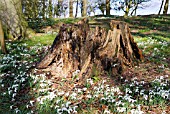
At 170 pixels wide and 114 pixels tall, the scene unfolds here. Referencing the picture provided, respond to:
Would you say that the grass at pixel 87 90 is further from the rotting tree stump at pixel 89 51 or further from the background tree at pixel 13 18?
the background tree at pixel 13 18

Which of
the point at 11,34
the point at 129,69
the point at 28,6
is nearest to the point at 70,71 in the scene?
the point at 129,69

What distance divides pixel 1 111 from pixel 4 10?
6947mm

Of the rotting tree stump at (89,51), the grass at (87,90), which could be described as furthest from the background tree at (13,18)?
the rotting tree stump at (89,51)

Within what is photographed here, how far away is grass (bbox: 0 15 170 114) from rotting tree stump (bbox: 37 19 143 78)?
9.1 inches

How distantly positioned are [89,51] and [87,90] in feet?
4.17

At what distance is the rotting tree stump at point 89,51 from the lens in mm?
→ 6426

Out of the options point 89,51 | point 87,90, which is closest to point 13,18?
point 89,51

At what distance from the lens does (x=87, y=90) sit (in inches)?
226

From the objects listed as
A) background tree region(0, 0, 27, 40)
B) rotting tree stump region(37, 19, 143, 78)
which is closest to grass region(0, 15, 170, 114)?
rotting tree stump region(37, 19, 143, 78)

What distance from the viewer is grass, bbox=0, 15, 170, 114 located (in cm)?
491

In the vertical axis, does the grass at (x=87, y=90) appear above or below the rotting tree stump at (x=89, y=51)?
below

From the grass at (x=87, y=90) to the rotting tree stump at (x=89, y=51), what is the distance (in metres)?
0.23

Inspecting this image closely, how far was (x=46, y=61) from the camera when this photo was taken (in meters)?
6.86

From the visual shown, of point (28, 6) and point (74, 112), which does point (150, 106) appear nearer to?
point (74, 112)
